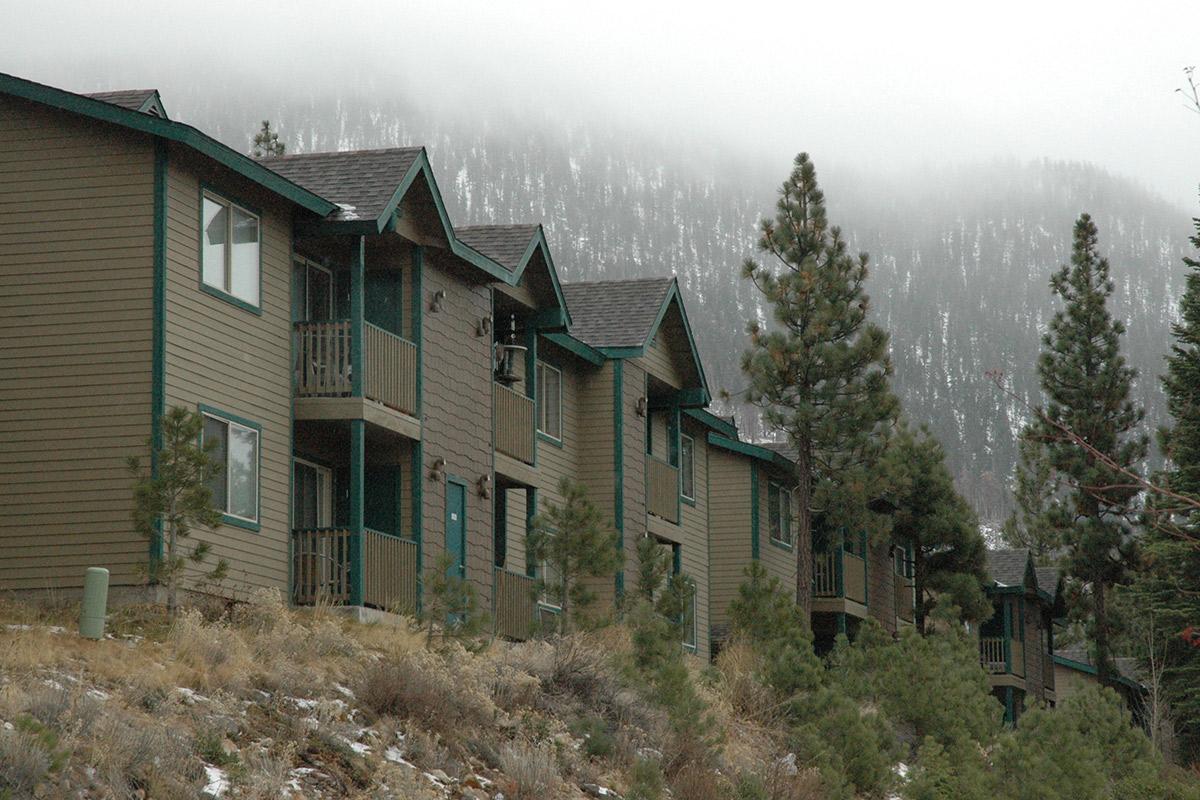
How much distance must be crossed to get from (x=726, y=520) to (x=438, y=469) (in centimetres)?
1712

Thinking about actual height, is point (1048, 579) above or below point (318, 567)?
above

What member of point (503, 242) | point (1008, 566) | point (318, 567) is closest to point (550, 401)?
point (503, 242)

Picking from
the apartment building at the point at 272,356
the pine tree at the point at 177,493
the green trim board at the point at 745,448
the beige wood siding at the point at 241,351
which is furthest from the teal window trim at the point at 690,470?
the pine tree at the point at 177,493

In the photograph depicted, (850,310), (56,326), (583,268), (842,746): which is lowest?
(842,746)

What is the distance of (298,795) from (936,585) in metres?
36.7

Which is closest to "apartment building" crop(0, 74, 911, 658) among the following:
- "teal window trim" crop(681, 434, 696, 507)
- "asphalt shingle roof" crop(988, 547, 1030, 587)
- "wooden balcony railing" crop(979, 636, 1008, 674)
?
"teal window trim" crop(681, 434, 696, 507)

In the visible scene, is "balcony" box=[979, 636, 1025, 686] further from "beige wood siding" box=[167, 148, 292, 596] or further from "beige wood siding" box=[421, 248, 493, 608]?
"beige wood siding" box=[167, 148, 292, 596]

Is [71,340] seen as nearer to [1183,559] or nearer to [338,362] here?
[338,362]

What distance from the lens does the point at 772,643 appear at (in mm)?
24641

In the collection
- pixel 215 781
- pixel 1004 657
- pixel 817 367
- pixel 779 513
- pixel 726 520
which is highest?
pixel 817 367

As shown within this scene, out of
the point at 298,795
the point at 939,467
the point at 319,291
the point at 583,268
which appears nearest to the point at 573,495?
the point at 319,291

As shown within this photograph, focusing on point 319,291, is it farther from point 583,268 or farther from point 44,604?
point 583,268

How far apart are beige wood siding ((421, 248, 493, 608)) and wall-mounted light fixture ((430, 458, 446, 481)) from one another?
76mm

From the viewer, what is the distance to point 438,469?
86.6 ft
